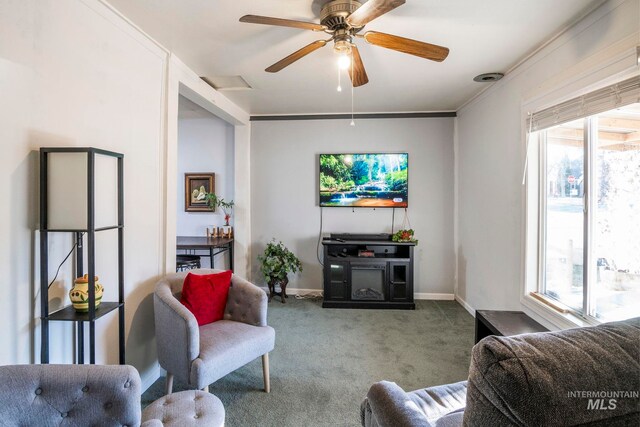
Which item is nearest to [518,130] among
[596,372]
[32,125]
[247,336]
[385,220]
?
[385,220]

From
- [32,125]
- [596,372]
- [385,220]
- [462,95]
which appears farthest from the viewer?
[385,220]

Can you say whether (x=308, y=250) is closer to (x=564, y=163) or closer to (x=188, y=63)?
(x=188, y=63)

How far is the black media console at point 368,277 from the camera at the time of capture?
3.88 m

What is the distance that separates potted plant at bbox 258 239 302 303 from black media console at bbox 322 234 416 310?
486mm

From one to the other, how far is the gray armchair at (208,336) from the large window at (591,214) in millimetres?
2098

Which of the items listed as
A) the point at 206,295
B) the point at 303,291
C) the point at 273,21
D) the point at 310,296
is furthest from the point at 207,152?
the point at 273,21

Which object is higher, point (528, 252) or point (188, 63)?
point (188, 63)

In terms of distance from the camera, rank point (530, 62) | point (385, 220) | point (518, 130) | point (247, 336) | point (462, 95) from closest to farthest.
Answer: point (247, 336) < point (530, 62) < point (518, 130) < point (462, 95) < point (385, 220)

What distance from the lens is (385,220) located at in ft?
14.1

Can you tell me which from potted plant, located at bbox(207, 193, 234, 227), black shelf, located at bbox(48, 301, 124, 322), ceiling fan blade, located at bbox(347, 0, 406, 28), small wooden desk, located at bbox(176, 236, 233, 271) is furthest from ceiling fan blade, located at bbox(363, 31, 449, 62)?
potted plant, located at bbox(207, 193, 234, 227)

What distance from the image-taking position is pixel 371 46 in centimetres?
237

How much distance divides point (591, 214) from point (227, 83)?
317 cm

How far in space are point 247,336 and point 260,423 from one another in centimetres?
51
